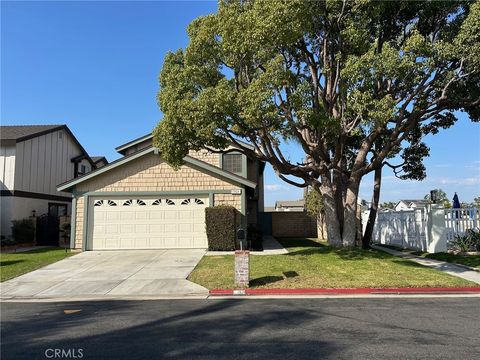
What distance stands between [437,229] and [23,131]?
2254 centimetres

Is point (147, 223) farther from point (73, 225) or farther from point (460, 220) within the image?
point (460, 220)

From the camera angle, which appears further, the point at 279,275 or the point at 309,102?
the point at 309,102

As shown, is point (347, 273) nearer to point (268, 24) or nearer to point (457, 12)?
point (268, 24)

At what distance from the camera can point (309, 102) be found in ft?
43.3

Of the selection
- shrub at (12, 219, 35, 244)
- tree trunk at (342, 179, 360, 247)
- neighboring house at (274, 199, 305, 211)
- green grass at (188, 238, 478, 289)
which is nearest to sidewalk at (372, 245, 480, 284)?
green grass at (188, 238, 478, 289)

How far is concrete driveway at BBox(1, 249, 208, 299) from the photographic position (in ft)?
33.3

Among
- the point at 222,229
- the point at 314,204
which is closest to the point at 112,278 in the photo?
the point at 222,229

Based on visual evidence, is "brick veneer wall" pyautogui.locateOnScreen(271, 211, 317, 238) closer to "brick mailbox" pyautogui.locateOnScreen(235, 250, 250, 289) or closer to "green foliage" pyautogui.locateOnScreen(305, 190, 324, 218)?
"green foliage" pyautogui.locateOnScreen(305, 190, 324, 218)

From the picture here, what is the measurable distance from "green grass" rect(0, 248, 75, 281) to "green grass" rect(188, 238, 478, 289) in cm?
566

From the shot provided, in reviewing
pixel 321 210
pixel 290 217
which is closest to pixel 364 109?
pixel 321 210

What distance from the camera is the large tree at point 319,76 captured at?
11.7 m

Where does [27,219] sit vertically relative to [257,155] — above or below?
below

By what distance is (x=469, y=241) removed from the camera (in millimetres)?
15578

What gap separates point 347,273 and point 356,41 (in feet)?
23.1
